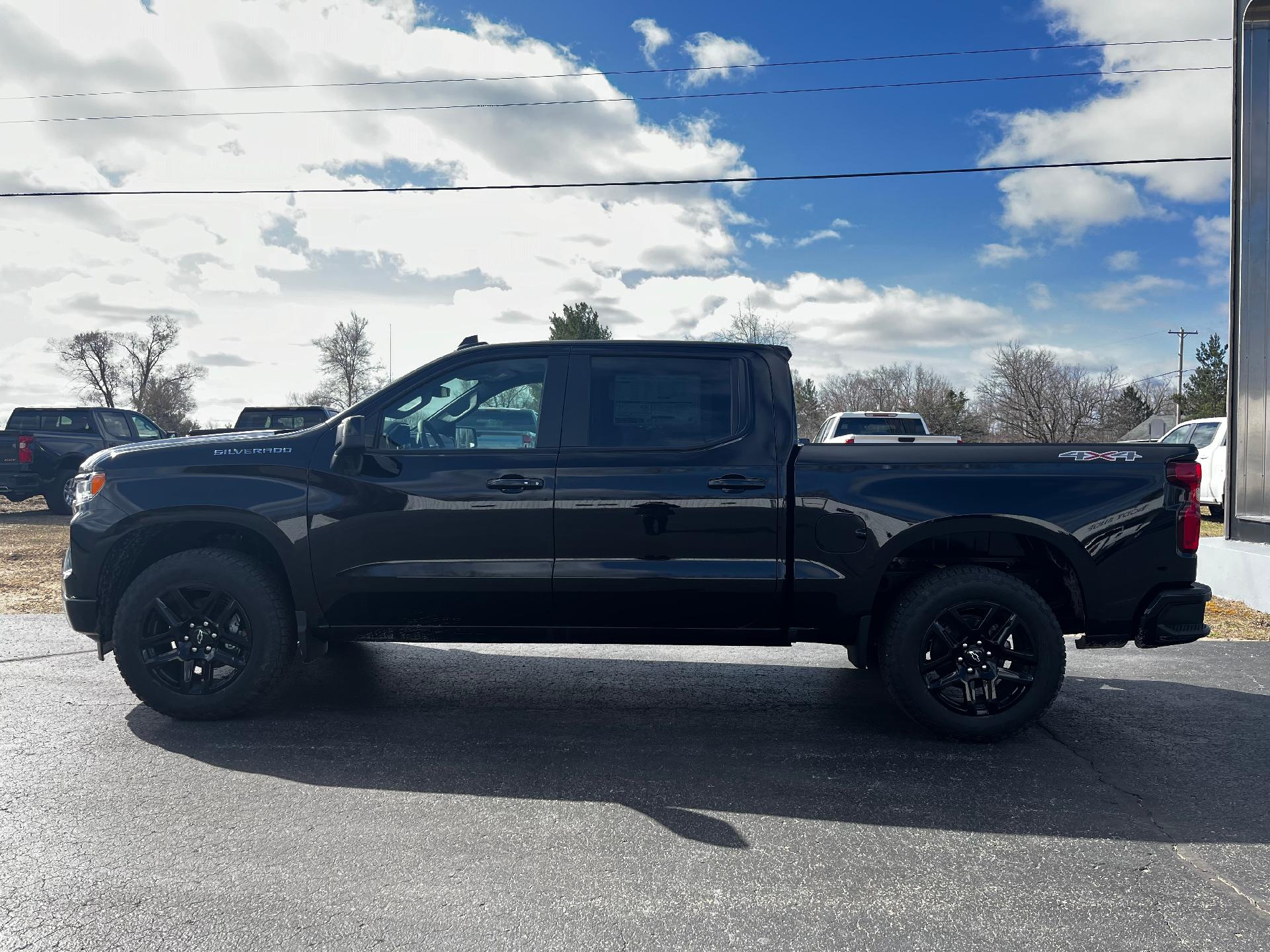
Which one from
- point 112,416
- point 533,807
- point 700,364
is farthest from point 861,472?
point 112,416

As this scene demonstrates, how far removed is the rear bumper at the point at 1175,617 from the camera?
4.36 metres

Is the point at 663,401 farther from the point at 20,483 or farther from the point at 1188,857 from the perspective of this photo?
the point at 20,483

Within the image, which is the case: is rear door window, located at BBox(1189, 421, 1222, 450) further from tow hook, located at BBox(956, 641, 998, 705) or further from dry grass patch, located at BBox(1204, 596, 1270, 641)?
tow hook, located at BBox(956, 641, 998, 705)

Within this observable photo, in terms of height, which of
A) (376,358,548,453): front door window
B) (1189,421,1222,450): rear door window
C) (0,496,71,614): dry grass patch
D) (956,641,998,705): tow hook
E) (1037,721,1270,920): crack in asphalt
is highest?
(1189,421,1222,450): rear door window

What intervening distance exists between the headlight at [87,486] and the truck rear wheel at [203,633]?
0.51 m

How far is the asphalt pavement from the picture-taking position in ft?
8.98

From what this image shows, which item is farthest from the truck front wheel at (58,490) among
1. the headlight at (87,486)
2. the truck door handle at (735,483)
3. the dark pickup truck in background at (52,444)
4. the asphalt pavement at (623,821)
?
the truck door handle at (735,483)

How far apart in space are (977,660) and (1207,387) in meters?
66.3

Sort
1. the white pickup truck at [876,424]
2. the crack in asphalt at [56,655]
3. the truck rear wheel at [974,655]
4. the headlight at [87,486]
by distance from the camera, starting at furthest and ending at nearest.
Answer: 1. the white pickup truck at [876,424]
2. the crack in asphalt at [56,655]
3. the headlight at [87,486]
4. the truck rear wheel at [974,655]

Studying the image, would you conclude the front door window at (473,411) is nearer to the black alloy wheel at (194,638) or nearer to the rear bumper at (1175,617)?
Result: the black alloy wheel at (194,638)

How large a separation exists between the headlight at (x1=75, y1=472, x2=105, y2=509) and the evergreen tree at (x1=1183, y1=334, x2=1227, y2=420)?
2373 inches

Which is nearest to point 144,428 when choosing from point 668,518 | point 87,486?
point 87,486

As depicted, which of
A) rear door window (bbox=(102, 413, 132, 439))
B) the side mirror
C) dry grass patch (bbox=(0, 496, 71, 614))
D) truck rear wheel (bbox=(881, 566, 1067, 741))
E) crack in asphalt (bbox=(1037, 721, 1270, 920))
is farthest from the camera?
rear door window (bbox=(102, 413, 132, 439))

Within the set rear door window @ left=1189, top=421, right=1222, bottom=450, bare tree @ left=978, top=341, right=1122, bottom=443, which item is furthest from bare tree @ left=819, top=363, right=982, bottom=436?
rear door window @ left=1189, top=421, right=1222, bottom=450
